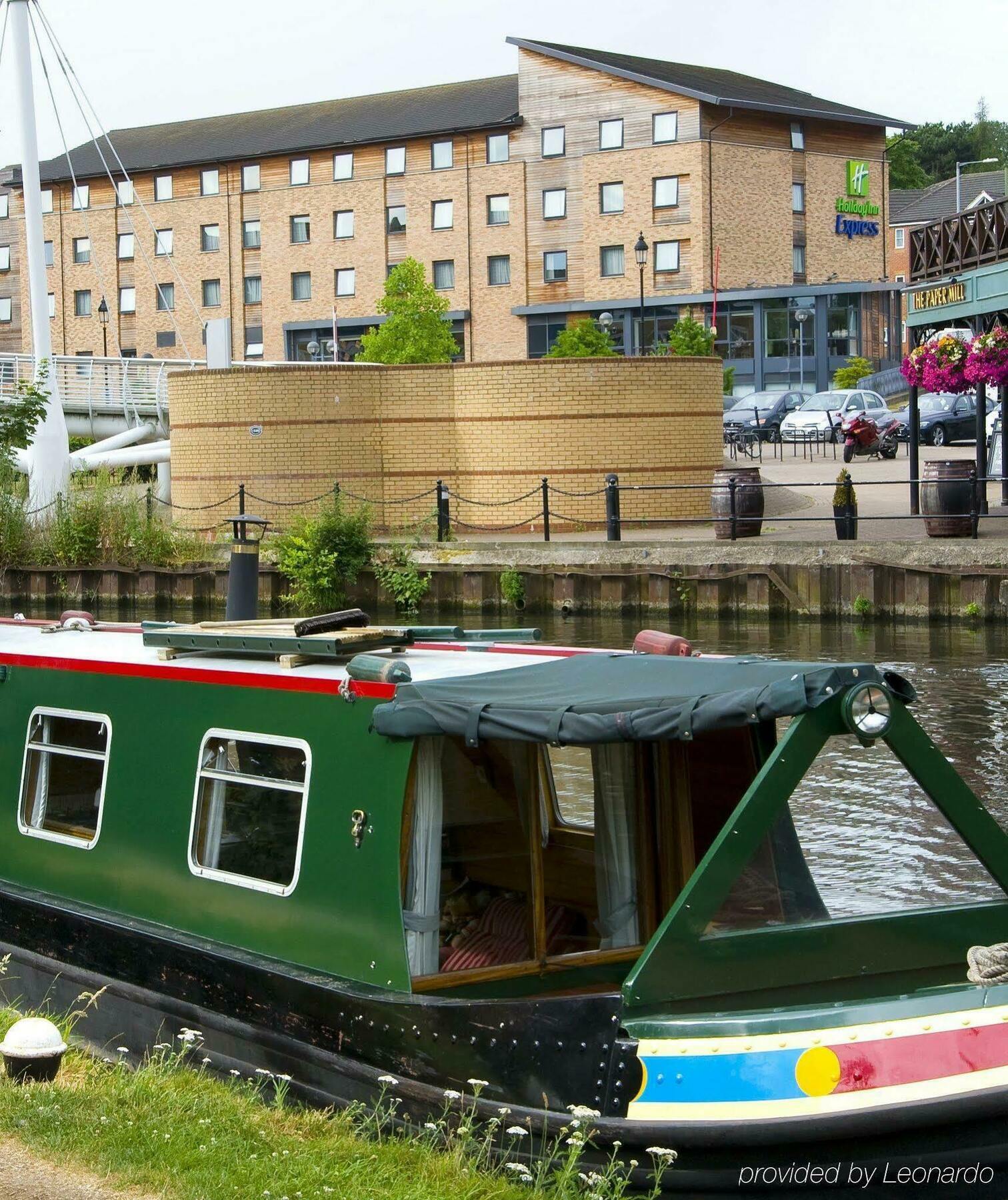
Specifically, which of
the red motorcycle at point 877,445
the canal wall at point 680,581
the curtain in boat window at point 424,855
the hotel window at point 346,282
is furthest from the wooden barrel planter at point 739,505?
the hotel window at point 346,282

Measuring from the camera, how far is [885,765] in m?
13.5

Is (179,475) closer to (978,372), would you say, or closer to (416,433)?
(416,433)

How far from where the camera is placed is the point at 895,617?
811 inches

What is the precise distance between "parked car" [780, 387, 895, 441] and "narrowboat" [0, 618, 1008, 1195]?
36.1m

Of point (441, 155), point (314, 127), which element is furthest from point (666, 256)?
point (314, 127)

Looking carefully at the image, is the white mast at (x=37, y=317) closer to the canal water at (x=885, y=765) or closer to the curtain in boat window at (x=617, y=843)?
the canal water at (x=885, y=765)

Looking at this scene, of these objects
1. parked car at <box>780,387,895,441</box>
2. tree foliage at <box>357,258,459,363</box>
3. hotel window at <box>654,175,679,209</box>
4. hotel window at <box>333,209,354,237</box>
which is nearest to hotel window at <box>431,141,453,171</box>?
hotel window at <box>333,209,354,237</box>

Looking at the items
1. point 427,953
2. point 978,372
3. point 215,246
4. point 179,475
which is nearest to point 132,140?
point 215,246

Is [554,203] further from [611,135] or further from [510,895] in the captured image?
[510,895]

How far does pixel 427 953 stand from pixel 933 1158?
195cm

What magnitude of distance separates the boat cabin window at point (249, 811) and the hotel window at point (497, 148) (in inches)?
2153

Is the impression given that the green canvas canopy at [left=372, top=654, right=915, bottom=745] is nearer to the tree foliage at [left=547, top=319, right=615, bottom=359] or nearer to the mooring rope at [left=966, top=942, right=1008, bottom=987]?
the mooring rope at [left=966, top=942, right=1008, bottom=987]

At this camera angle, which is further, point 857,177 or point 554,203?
point 857,177

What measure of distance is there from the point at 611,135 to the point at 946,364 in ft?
123
